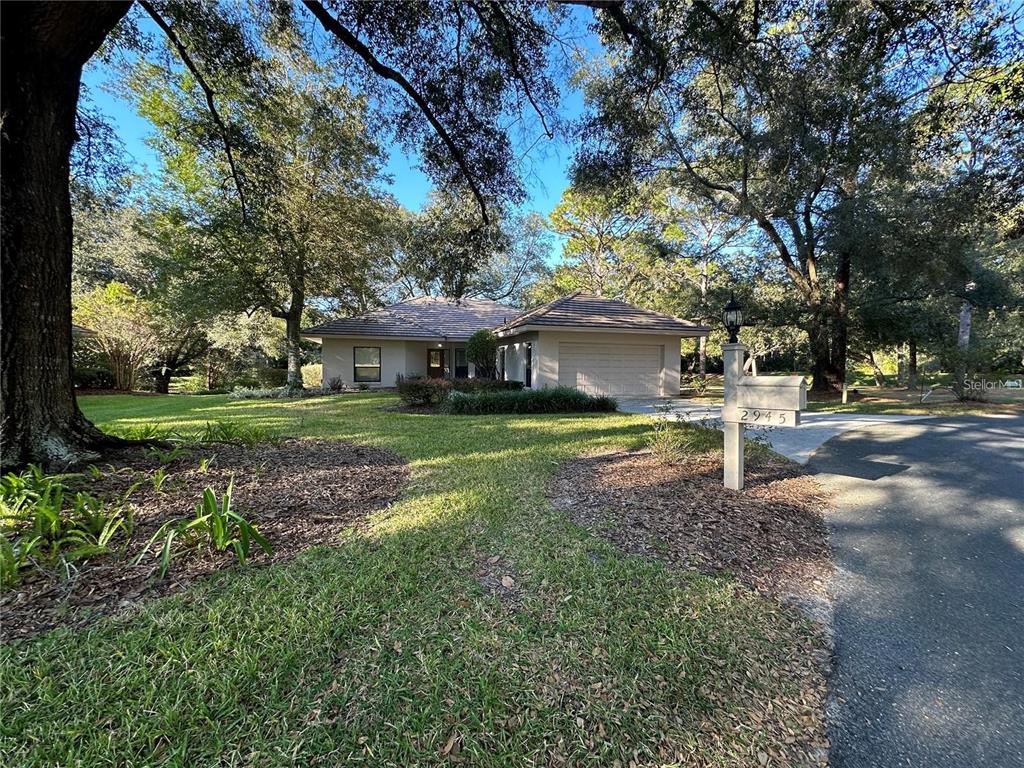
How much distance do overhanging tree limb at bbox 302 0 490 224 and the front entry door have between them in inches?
536

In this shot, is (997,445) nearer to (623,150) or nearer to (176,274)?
(623,150)

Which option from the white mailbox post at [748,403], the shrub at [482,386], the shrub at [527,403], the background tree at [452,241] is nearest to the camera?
the white mailbox post at [748,403]

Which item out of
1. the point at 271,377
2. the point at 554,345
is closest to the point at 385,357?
the point at 271,377

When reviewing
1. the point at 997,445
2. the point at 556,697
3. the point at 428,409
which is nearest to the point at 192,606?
the point at 556,697

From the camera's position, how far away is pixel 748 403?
4.25 m

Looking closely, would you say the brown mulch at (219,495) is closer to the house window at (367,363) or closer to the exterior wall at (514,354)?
the exterior wall at (514,354)

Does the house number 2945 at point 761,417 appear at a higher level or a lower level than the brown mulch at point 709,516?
higher

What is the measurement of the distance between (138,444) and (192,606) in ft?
11.8

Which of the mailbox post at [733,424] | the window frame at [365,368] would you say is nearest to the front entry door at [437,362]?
the window frame at [365,368]

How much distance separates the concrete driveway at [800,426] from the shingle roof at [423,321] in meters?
9.12

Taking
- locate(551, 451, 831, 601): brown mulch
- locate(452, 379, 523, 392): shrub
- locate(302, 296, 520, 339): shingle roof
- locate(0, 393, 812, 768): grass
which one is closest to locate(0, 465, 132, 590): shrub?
locate(0, 393, 812, 768): grass

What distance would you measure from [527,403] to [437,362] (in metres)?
11.1

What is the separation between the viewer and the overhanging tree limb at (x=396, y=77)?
17.7 feet

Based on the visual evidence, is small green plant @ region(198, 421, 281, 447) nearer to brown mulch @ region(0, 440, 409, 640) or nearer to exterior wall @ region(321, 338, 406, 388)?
brown mulch @ region(0, 440, 409, 640)
